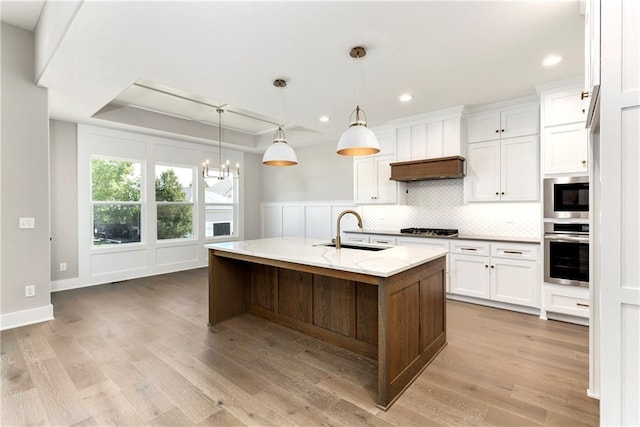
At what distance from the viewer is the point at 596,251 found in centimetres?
188

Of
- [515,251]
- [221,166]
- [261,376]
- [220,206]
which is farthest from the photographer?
[220,206]

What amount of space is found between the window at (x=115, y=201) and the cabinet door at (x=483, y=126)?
217 inches

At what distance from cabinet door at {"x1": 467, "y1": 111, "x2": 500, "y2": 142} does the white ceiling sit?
0.27 m

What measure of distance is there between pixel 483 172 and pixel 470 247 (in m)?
1.04

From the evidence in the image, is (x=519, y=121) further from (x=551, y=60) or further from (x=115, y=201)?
(x=115, y=201)

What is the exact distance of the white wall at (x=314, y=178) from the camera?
19.8 feet

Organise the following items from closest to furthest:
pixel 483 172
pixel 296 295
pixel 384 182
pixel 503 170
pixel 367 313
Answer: pixel 367 313 < pixel 296 295 < pixel 503 170 < pixel 483 172 < pixel 384 182

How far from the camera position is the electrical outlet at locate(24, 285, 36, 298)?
336 centimetres

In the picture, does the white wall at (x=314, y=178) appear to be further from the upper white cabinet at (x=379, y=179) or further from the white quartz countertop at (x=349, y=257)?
the white quartz countertop at (x=349, y=257)

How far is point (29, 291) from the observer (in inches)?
133

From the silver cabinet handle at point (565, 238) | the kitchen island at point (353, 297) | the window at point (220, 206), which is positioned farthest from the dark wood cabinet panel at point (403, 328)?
the window at point (220, 206)

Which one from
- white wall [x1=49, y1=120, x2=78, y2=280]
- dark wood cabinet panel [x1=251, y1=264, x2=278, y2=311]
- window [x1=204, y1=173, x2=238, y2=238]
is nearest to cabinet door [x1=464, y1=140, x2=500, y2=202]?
dark wood cabinet panel [x1=251, y1=264, x2=278, y2=311]

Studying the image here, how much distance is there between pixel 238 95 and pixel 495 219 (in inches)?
149

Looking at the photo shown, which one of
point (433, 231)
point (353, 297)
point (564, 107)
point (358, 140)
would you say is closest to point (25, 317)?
point (353, 297)
